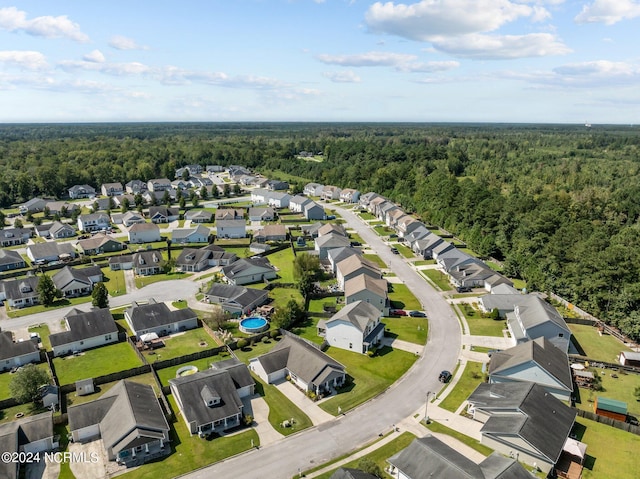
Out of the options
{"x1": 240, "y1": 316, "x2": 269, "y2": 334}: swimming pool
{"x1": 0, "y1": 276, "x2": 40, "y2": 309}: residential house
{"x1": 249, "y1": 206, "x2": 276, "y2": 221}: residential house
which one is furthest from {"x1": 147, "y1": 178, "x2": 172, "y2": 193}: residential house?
{"x1": 240, "y1": 316, "x2": 269, "y2": 334}: swimming pool

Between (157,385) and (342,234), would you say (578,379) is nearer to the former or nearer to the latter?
(157,385)

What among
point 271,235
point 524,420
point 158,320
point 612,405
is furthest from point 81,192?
point 612,405

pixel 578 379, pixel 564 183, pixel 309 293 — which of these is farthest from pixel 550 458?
pixel 564 183

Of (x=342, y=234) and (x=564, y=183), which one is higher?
(x=564, y=183)

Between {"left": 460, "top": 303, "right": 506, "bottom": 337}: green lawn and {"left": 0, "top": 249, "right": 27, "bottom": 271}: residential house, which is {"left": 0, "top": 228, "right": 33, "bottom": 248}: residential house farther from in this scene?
{"left": 460, "top": 303, "right": 506, "bottom": 337}: green lawn

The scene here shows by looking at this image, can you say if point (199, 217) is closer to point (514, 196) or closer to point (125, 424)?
point (514, 196)

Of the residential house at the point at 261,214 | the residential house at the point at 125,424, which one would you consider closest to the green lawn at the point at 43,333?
the residential house at the point at 125,424
